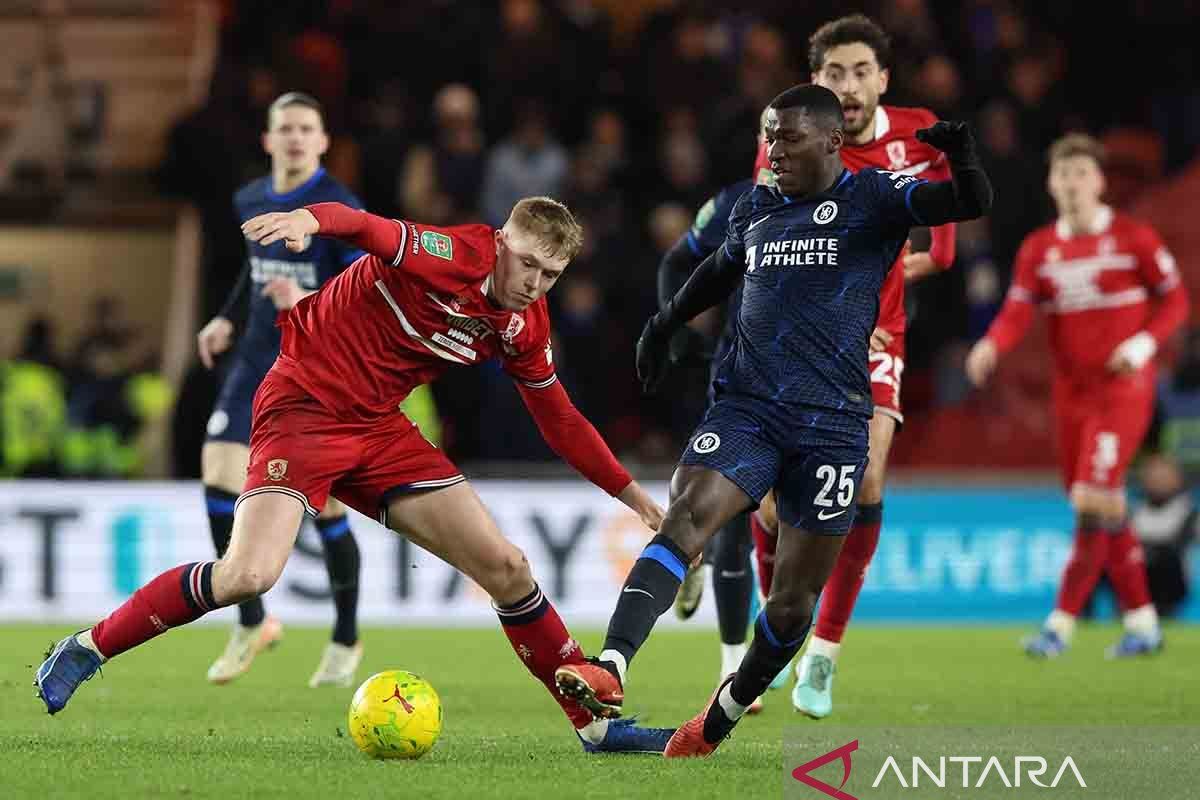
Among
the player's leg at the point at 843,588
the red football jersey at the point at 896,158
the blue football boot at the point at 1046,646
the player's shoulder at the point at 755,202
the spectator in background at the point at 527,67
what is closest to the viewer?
the player's shoulder at the point at 755,202

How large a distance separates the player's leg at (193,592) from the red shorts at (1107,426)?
5.92m

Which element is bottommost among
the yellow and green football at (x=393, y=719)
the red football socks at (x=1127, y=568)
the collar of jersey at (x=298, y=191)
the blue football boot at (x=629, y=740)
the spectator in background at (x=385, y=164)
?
the red football socks at (x=1127, y=568)

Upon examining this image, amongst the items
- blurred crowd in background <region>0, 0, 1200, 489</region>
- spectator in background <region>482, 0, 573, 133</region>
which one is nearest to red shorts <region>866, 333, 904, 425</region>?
blurred crowd in background <region>0, 0, 1200, 489</region>

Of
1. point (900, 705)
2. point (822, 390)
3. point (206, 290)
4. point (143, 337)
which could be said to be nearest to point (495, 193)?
point (206, 290)

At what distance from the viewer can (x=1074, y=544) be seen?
10.9m

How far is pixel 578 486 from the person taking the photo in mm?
13008

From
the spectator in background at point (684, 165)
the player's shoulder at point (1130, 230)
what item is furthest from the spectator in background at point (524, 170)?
the player's shoulder at point (1130, 230)

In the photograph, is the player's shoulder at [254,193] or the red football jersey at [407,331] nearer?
the red football jersey at [407,331]

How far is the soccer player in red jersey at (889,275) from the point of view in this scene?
7.40 metres

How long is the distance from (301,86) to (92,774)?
9943mm

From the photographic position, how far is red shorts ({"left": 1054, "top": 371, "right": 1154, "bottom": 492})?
10.7 metres

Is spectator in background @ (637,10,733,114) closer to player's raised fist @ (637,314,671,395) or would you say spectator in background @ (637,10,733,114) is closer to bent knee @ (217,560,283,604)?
player's raised fist @ (637,314,671,395)

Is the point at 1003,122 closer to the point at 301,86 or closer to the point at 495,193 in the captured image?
the point at 495,193

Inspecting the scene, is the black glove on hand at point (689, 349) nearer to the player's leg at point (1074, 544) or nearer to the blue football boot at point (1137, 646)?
the player's leg at point (1074, 544)
